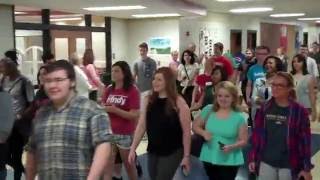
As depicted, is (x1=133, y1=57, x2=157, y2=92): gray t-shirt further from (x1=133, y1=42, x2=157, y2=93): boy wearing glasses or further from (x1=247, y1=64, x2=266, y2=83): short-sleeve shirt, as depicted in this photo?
(x1=247, y1=64, x2=266, y2=83): short-sleeve shirt

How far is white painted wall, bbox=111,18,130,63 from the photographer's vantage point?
13641mm

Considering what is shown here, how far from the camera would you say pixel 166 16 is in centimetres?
1351

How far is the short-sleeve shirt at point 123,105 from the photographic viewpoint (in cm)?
454

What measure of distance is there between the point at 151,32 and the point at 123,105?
966 centimetres

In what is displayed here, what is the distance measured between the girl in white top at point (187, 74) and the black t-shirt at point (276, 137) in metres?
4.98

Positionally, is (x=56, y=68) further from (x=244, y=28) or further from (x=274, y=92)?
(x=244, y=28)

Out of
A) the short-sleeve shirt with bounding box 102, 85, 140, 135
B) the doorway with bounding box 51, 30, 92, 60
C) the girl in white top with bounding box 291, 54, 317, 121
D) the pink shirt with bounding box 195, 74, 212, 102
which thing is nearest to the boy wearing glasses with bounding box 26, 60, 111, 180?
the short-sleeve shirt with bounding box 102, 85, 140, 135

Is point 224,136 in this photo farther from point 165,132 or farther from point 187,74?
point 187,74

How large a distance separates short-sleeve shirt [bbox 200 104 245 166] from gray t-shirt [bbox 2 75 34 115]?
88.1 inches

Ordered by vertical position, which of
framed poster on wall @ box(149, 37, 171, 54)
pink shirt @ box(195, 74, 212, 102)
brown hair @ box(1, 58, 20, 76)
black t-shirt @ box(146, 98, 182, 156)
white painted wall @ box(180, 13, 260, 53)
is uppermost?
white painted wall @ box(180, 13, 260, 53)

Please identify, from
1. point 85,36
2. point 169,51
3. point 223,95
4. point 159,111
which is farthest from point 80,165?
point 169,51

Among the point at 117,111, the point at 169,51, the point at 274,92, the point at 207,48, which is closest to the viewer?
the point at 274,92

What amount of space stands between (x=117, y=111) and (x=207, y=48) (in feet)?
37.0

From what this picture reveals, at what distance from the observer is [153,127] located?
376cm
